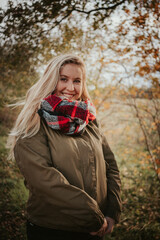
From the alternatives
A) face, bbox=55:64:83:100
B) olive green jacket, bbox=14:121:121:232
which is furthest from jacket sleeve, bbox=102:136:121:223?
face, bbox=55:64:83:100

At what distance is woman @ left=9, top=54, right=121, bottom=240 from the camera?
4.29 feet

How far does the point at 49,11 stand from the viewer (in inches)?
120

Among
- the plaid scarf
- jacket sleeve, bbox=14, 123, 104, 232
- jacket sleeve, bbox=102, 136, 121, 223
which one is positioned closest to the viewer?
jacket sleeve, bbox=14, 123, 104, 232

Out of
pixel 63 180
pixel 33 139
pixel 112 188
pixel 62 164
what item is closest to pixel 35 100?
pixel 33 139

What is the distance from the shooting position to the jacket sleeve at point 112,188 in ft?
5.47

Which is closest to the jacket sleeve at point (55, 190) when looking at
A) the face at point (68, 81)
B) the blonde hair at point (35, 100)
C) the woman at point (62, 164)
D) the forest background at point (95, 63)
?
the woman at point (62, 164)

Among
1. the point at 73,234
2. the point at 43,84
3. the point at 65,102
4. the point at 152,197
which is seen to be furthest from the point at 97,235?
the point at 152,197

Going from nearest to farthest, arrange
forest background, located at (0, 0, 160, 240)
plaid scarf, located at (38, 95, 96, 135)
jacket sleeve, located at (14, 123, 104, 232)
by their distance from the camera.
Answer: jacket sleeve, located at (14, 123, 104, 232), plaid scarf, located at (38, 95, 96, 135), forest background, located at (0, 0, 160, 240)

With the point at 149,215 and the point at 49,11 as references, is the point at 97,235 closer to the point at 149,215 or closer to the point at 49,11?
the point at 149,215

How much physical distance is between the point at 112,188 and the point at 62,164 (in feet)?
2.25

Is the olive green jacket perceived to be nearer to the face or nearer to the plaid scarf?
the plaid scarf

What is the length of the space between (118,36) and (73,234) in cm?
342

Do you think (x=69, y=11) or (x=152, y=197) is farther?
(x=152, y=197)

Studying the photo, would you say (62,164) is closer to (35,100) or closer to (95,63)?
(35,100)
